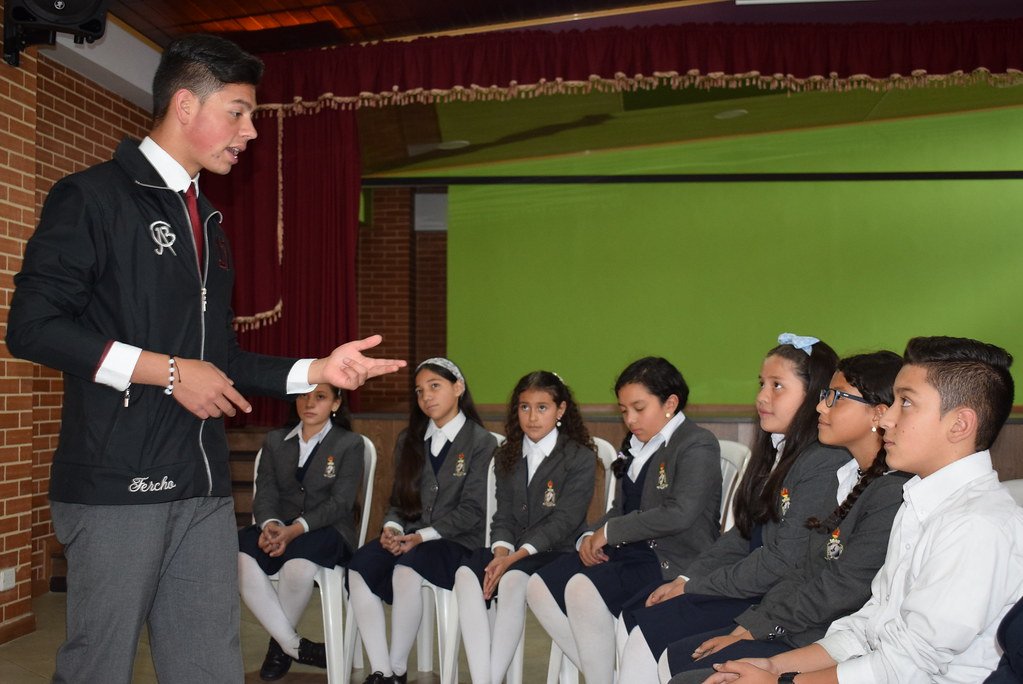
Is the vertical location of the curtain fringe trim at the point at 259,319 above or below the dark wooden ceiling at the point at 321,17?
below

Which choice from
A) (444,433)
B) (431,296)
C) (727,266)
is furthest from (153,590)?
(727,266)

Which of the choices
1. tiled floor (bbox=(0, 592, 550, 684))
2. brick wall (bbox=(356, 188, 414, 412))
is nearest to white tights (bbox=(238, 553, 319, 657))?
tiled floor (bbox=(0, 592, 550, 684))

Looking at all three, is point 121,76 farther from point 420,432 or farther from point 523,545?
point 523,545

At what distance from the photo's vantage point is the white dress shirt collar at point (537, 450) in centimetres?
344

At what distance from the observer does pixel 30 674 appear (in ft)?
10.9

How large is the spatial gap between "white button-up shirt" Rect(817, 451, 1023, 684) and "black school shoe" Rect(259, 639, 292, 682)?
230 centimetres

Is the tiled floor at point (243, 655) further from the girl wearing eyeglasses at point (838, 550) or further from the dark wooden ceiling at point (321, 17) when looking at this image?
the dark wooden ceiling at point (321, 17)

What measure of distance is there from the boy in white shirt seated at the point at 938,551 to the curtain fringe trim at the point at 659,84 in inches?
144

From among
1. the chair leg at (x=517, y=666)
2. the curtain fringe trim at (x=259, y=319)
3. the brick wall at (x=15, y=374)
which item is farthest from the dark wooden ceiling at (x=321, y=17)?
the chair leg at (x=517, y=666)

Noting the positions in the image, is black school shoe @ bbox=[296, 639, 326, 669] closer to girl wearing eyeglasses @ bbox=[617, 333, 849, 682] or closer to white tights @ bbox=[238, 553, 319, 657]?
white tights @ bbox=[238, 553, 319, 657]

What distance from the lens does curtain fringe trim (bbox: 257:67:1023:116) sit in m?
5.09

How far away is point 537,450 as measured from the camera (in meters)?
3.46

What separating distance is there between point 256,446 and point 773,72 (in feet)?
11.7

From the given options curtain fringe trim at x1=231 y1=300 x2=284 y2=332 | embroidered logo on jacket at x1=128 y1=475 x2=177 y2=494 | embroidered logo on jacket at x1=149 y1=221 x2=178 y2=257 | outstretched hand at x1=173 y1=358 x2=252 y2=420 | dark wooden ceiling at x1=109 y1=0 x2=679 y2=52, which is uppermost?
dark wooden ceiling at x1=109 y1=0 x2=679 y2=52
